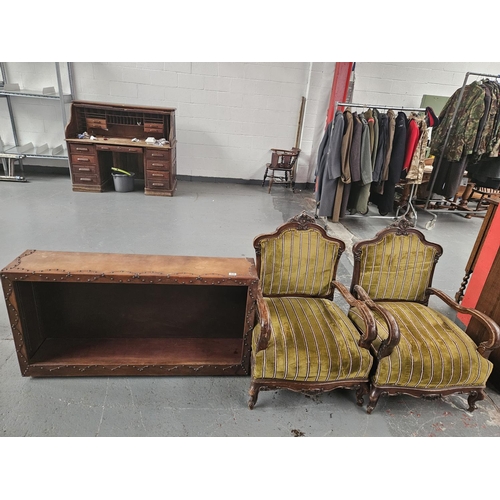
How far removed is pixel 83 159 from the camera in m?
4.85

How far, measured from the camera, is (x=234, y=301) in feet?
6.50

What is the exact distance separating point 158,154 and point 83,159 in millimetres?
1068

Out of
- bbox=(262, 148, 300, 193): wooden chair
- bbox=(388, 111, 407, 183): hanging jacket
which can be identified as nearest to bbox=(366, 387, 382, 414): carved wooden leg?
bbox=(388, 111, 407, 183): hanging jacket

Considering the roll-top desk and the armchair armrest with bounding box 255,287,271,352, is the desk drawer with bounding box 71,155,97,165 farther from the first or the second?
the armchair armrest with bounding box 255,287,271,352

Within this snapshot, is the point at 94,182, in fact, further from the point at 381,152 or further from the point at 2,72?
the point at 381,152

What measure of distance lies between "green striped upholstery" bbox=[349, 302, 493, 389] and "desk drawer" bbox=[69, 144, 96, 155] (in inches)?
182

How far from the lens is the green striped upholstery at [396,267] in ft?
6.42

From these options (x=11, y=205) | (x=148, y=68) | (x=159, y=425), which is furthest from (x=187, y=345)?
(x=148, y=68)

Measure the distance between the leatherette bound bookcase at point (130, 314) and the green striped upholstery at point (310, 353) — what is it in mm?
221

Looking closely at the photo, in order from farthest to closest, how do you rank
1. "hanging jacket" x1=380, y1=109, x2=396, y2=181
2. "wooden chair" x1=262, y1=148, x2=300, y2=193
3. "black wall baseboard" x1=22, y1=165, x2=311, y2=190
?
1. "black wall baseboard" x1=22, y1=165, x2=311, y2=190
2. "wooden chair" x1=262, y1=148, x2=300, y2=193
3. "hanging jacket" x1=380, y1=109, x2=396, y2=181

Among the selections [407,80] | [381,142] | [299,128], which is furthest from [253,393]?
[407,80]

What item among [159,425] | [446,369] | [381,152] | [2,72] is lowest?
[159,425]

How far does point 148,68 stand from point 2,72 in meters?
2.15

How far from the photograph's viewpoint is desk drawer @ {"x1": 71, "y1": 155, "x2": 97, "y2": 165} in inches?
190
